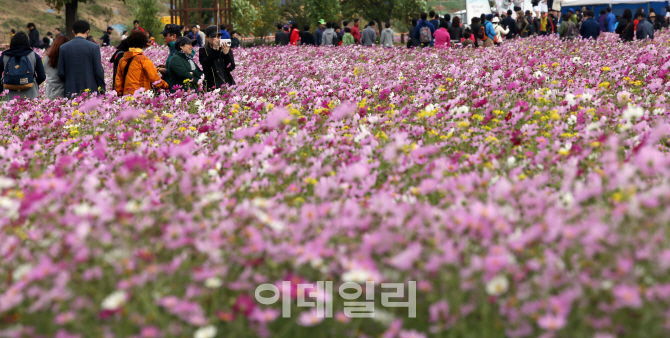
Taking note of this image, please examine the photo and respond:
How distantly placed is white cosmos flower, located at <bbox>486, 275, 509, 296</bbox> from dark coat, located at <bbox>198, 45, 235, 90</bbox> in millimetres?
7398

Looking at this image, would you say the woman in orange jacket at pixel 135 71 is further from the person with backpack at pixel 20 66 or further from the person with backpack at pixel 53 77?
the person with backpack at pixel 20 66

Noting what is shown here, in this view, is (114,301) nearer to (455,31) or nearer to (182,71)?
(182,71)

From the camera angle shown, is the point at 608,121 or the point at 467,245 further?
the point at 608,121

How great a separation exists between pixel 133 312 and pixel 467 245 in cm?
122

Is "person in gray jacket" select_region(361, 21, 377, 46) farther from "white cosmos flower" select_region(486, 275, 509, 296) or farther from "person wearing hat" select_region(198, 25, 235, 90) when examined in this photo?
"white cosmos flower" select_region(486, 275, 509, 296)

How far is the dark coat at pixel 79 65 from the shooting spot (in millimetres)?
8680

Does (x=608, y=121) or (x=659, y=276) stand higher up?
(x=608, y=121)

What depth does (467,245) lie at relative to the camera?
240 cm

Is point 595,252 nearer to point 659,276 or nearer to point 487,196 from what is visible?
point 659,276

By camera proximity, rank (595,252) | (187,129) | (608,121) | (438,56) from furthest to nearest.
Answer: (438,56) → (187,129) → (608,121) → (595,252)

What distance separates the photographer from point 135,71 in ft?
28.2

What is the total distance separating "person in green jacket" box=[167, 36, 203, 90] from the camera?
344 inches

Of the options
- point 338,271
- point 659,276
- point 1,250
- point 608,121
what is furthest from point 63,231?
point 608,121

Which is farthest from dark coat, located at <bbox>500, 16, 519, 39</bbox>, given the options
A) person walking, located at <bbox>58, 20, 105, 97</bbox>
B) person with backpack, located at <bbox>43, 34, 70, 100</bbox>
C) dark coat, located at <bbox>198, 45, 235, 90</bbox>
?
person with backpack, located at <bbox>43, 34, 70, 100</bbox>
